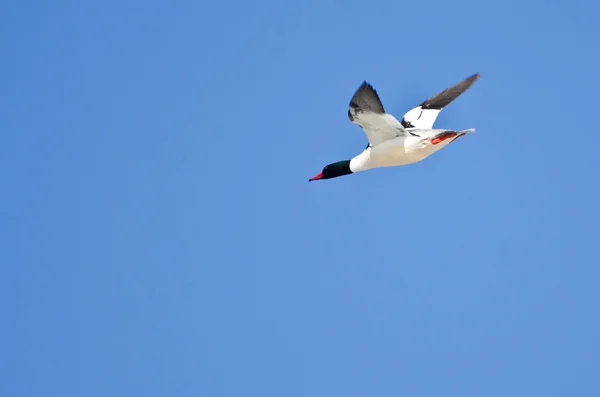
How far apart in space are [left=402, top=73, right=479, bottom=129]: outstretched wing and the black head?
1510 millimetres

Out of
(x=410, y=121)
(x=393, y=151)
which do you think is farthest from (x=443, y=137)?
(x=410, y=121)

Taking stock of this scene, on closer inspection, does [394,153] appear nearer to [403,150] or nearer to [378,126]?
[403,150]

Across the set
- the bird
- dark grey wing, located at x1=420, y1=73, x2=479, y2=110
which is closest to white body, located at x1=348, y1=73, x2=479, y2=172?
the bird

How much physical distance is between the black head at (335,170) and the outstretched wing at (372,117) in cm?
129

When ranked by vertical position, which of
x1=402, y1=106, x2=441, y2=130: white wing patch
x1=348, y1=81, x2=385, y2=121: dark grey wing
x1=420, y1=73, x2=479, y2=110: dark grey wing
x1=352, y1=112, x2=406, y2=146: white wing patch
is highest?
x1=420, y1=73, x2=479, y2=110: dark grey wing

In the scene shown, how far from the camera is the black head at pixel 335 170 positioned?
68.3 feet

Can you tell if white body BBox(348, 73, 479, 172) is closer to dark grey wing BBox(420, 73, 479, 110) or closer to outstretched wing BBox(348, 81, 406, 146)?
outstretched wing BBox(348, 81, 406, 146)

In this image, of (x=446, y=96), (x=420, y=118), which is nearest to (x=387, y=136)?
(x=420, y=118)

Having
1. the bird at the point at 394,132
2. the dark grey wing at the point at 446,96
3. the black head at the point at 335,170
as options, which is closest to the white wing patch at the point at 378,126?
the bird at the point at 394,132

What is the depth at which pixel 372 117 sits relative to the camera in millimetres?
18406

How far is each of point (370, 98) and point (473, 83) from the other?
4.20 m

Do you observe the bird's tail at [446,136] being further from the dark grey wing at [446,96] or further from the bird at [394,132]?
the dark grey wing at [446,96]

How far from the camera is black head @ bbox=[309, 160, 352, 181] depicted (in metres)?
20.8

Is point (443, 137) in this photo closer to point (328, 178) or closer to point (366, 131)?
point (366, 131)
